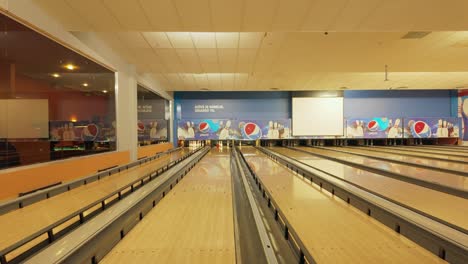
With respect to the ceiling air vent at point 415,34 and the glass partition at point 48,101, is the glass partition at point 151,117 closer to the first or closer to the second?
the glass partition at point 48,101

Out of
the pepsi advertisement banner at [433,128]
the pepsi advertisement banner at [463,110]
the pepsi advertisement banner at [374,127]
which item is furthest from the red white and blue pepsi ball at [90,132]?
the pepsi advertisement banner at [463,110]

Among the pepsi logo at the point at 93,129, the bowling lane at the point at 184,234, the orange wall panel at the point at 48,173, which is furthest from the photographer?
the pepsi logo at the point at 93,129

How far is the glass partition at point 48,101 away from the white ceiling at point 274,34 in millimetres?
573

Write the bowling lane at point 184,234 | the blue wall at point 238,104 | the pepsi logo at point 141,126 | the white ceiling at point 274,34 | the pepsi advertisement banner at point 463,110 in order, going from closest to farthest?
1. the bowling lane at point 184,234
2. the white ceiling at point 274,34
3. the pepsi logo at point 141,126
4. the pepsi advertisement banner at point 463,110
5. the blue wall at point 238,104

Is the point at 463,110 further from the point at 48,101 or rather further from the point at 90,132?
the point at 48,101

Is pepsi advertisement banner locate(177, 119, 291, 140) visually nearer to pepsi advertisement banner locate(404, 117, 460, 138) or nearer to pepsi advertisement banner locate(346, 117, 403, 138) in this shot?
pepsi advertisement banner locate(346, 117, 403, 138)

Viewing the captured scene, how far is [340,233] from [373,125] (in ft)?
33.7

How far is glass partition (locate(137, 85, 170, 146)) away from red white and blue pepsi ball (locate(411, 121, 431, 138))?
34.0ft

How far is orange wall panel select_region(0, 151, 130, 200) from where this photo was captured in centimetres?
280

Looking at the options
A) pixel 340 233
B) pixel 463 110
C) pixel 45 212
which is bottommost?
pixel 340 233

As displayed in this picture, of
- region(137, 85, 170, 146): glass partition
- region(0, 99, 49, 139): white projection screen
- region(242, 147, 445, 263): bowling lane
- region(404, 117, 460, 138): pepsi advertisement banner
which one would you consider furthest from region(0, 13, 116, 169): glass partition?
region(404, 117, 460, 138): pepsi advertisement banner

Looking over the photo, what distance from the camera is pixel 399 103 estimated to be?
11438 mm

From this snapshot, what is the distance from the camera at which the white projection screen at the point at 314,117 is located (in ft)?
36.5

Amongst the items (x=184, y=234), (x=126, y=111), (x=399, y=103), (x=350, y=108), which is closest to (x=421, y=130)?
(x=399, y=103)
